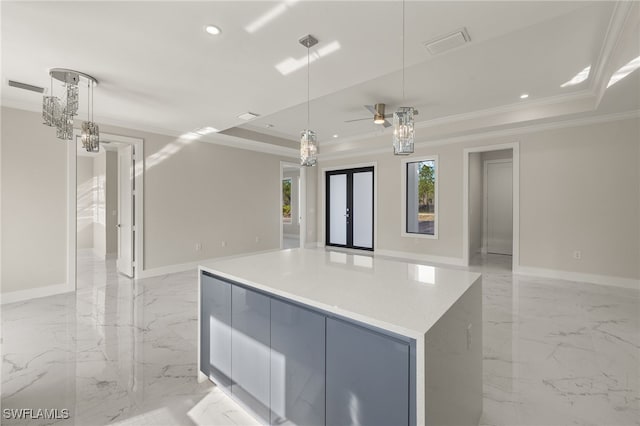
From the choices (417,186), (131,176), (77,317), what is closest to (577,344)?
(417,186)

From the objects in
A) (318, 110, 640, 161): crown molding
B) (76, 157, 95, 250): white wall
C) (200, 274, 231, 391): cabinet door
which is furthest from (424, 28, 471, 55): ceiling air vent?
(76, 157, 95, 250): white wall

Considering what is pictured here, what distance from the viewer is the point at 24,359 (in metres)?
2.38

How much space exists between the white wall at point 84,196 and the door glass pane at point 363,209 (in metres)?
6.90

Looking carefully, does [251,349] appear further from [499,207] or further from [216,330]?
[499,207]

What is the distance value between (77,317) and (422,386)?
388cm

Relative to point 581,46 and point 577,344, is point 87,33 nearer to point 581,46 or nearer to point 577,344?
point 581,46

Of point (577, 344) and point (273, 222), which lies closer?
point (577, 344)

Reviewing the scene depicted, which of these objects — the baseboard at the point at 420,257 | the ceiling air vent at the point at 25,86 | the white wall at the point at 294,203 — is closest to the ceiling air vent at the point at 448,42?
the ceiling air vent at the point at 25,86

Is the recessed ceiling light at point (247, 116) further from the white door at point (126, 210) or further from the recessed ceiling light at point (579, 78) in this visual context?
the recessed ceiling light at point (579, 78)

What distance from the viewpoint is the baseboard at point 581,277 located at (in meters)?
4.22

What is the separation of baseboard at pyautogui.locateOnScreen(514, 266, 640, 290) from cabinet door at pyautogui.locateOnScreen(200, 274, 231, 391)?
17.0ft

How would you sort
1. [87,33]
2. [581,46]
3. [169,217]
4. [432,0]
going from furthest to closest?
[169,217] → [581,46] → [87,33] → [432,0]

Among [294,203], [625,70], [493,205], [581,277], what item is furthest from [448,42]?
[294,203]

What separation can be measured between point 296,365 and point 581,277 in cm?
528
